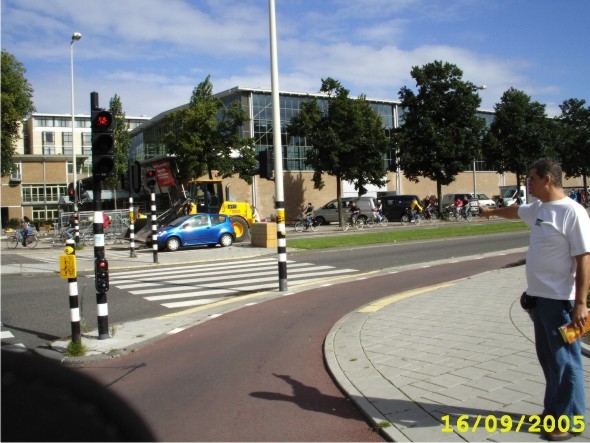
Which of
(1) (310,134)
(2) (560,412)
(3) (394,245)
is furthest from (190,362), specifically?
(1) (310,134)

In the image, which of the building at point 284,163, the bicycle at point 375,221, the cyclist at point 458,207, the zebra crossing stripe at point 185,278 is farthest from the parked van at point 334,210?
the zebra crossing stripe at point 185,278

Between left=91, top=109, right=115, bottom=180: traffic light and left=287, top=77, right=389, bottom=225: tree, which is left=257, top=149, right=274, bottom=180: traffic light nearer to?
left=91, top=109, right=115, bottom=180: traffic light

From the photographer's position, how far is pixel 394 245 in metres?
20.6

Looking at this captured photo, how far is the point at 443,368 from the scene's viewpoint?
5.11 meters

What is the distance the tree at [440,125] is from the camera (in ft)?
131

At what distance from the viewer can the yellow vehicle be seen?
25422mm

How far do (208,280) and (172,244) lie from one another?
8315mm

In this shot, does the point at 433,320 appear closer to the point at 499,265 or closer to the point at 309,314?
the point at 309,314

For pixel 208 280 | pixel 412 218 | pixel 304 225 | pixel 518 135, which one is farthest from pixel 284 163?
pixel 208 280

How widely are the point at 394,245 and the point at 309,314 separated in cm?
1249

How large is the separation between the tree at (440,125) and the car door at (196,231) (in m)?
23.0
